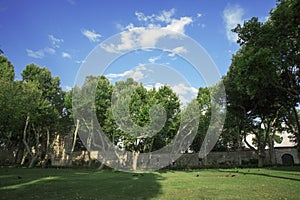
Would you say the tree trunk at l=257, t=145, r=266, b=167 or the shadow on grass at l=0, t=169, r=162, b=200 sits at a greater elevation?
the tree trunk at l=257, t=145, r=266, b=167

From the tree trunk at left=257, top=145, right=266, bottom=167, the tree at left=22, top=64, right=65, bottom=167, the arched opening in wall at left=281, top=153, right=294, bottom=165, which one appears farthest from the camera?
the arched opening in wall at left=281, top=153, right=294, bottom=165

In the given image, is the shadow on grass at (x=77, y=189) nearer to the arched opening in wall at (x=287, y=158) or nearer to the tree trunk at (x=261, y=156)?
the tree trunk at (x=261, y=156)

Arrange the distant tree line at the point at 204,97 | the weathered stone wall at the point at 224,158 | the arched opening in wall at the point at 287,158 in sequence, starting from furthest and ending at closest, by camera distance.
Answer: the arched opening in wall at the point at 287,158, the weathered stone wall at the point at 224,158, the distant tree line at the point at 204,97

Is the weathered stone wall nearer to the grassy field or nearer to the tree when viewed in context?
the tree

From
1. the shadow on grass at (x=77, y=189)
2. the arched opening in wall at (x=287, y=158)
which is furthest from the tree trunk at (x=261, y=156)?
the shadow on grass at (x=77, y=189)

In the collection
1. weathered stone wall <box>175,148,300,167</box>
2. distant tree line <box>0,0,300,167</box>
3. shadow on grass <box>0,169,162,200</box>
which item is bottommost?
shadow on grass <box>0,169,162,200</box>

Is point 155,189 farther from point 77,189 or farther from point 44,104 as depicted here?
point 44,104

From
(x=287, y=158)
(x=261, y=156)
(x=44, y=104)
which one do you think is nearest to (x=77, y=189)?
(x=261, y=156)

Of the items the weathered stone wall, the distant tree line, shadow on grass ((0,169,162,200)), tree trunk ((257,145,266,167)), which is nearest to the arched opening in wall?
the weathered stone wall

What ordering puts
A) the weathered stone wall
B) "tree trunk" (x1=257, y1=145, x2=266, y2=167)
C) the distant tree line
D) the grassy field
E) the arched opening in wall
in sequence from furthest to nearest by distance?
the arched opening in wall
the weathered stone wall
"tree trunk" (x1=257, y1=145, x2=266, y2=167)
the distant tree line
the grassy field

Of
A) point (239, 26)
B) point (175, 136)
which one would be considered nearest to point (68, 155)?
point (175, 136)

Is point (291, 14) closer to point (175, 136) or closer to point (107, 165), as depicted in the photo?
point (175, 136)

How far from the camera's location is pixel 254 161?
36125 mm

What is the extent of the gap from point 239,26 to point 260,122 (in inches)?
730
